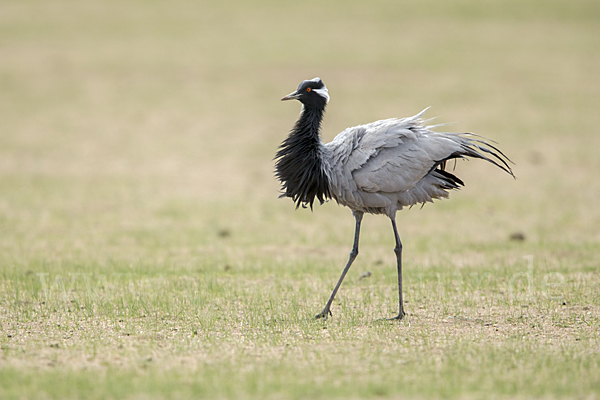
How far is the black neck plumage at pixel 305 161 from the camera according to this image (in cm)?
711

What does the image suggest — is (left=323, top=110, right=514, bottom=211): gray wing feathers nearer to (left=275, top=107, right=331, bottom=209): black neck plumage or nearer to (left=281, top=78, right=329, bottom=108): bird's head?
(left=275, top=107, right=331, bottom=209): black neck plumage

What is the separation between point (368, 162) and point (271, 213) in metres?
7.01

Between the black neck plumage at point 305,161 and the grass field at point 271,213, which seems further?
the black neck plumage at point 305,161

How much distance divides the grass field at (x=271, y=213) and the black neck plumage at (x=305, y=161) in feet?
4.06

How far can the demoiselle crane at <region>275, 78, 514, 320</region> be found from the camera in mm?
6961

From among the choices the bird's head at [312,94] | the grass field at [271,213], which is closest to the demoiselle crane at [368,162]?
the bird's head at [312,94]

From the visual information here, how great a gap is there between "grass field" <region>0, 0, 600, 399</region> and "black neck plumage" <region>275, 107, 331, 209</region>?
1238 mm

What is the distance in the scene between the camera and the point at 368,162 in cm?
701

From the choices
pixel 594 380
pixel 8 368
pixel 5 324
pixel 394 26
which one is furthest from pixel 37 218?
pixel 394 26

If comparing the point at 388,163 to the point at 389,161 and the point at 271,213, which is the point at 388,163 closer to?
the point at 389,161

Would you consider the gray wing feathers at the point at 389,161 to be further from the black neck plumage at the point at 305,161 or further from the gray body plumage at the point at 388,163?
the black neck plumage at the point at 305,161

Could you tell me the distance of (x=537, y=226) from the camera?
12414 mm

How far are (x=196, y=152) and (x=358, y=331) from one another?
12.7 metres

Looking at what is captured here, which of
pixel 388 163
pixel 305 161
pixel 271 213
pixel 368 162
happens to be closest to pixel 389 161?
pixel 388 163
